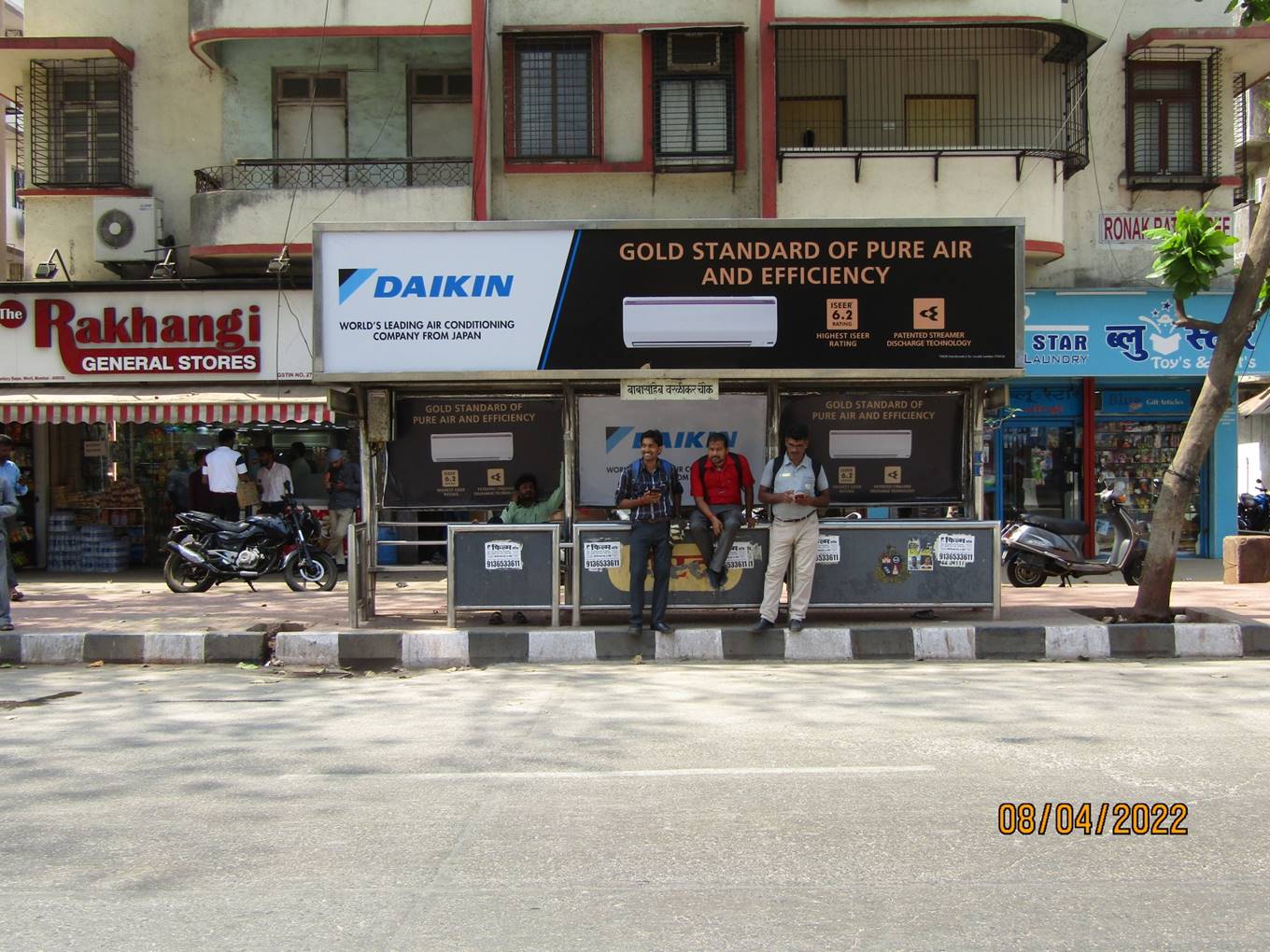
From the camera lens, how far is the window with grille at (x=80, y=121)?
57.0 feet

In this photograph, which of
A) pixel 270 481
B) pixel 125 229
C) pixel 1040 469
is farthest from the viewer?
pixel 1040 469

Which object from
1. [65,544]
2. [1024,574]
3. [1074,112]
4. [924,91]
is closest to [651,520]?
[1024,574]

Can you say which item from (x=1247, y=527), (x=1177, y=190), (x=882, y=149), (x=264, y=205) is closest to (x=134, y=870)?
(x=264, y=205)

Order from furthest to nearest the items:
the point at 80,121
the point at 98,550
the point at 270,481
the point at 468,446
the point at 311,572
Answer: the point at 80,121 < the point at 98,550 < the point at 270,481 < the point at 311,572 < the point at 468,446

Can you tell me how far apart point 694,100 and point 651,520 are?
8883 mm

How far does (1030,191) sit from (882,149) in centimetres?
219

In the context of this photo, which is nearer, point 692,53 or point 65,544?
point 692,53

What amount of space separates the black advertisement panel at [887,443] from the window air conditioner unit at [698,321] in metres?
1.41

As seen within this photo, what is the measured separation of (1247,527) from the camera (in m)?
22.5

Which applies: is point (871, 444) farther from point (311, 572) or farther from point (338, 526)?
point (338, 526)

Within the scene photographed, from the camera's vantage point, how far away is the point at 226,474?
1559 centimetres

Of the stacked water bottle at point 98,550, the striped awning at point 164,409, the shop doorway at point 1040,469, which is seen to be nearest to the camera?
the striped awning at point 164,409
